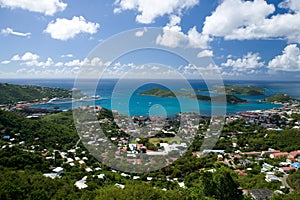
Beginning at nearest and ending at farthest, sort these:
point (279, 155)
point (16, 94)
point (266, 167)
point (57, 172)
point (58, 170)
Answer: point (57, 172), point (58, 170), point (266, 167), point (279, 155), point (16, 94)

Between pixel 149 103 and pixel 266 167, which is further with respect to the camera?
pixel 149 103

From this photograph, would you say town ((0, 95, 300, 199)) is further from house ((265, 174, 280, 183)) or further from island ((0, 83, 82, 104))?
island ((0, 83, 82, 104))

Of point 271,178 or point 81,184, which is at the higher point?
point 81,184

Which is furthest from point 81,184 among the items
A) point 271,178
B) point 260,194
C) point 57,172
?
point 271,178

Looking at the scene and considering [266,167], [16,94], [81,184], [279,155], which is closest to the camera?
[81,184]

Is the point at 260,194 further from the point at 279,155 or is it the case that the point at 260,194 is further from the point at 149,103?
the point at 149,103

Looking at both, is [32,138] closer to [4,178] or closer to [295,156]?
[4,178]

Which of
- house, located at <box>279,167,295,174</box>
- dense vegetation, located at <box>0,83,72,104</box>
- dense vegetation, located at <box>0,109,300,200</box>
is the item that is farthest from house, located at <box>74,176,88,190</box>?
dense vegetation, located at <box>0,83,72,104</box>

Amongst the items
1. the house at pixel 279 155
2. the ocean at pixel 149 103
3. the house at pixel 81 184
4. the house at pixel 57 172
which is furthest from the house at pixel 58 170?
the house at pixel 279 155

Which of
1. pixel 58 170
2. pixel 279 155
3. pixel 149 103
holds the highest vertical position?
pixel 149 103
